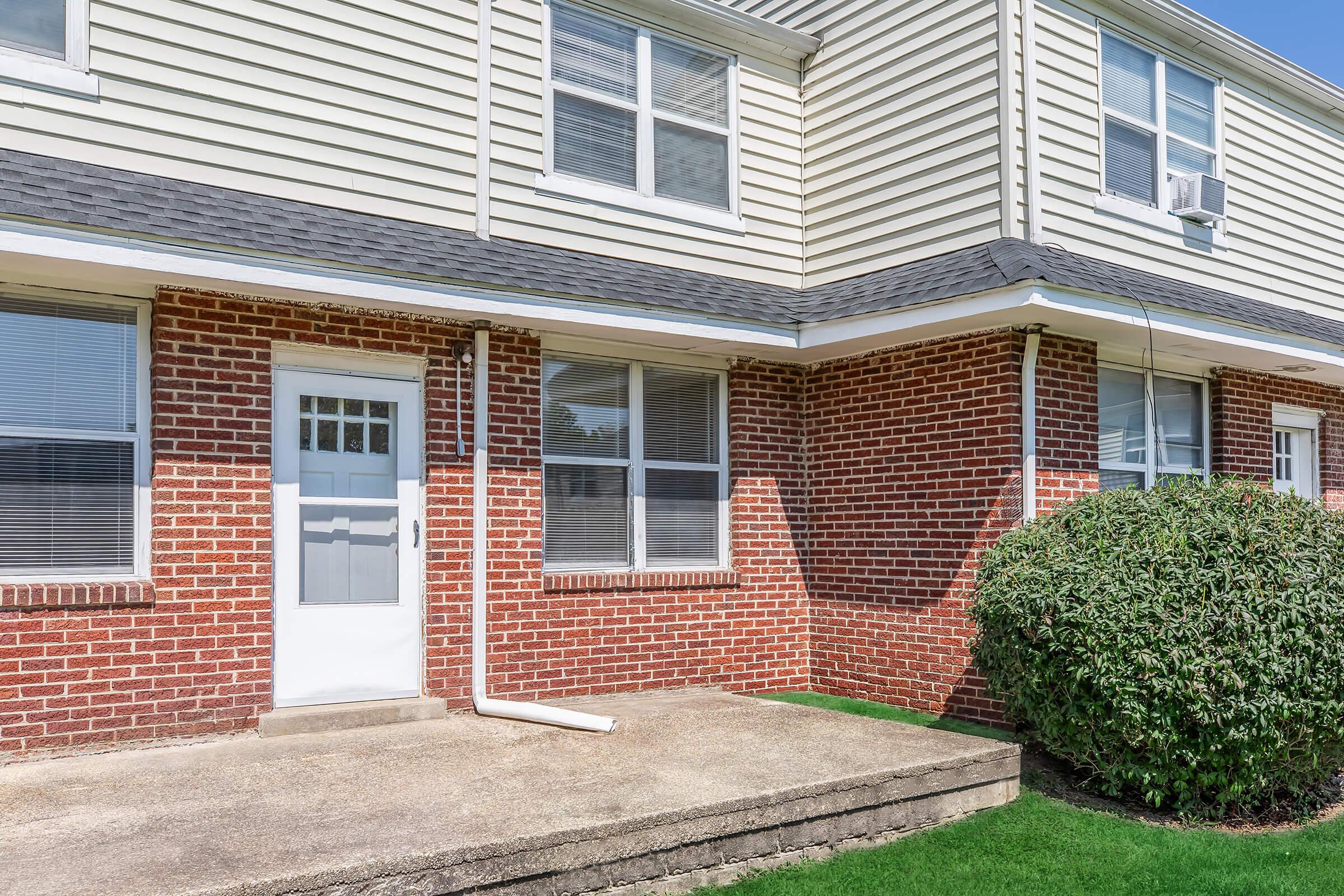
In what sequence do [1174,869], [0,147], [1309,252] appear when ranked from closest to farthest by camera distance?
[1174,869]
[0,147]
[1309,252]

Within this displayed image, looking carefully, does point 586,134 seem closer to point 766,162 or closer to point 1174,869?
point 766,162

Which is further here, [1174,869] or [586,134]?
[586,134]

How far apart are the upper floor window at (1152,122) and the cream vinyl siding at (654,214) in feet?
7.90

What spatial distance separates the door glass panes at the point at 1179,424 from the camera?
8.68 m

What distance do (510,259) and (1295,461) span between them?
7.77 metres

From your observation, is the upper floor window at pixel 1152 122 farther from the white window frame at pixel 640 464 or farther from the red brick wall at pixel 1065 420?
the white window frame at pixel 640 464

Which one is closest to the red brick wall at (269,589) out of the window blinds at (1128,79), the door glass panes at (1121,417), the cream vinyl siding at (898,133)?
the cream vinyl siding at (898,133)

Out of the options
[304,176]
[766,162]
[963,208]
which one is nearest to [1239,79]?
[963,208]

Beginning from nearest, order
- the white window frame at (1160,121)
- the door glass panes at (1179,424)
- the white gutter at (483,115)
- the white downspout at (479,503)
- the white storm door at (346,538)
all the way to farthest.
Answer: the white storm door at (346,538), the white downspout at (479,503), the white gutter at (483,115), the white window frame at (1160,121), the door glass panes at (1179,424)

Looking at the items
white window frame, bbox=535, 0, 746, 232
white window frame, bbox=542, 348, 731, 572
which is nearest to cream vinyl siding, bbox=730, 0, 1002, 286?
white window frame, bbox=535, 0, 746, 232

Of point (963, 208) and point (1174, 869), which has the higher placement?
point (963, 208)

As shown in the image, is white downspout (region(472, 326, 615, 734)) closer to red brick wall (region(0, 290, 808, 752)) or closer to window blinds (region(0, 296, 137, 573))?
red brick wall (region(0, 290, 808, 752))

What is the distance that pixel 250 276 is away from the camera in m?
5.82

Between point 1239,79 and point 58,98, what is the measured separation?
898cm
